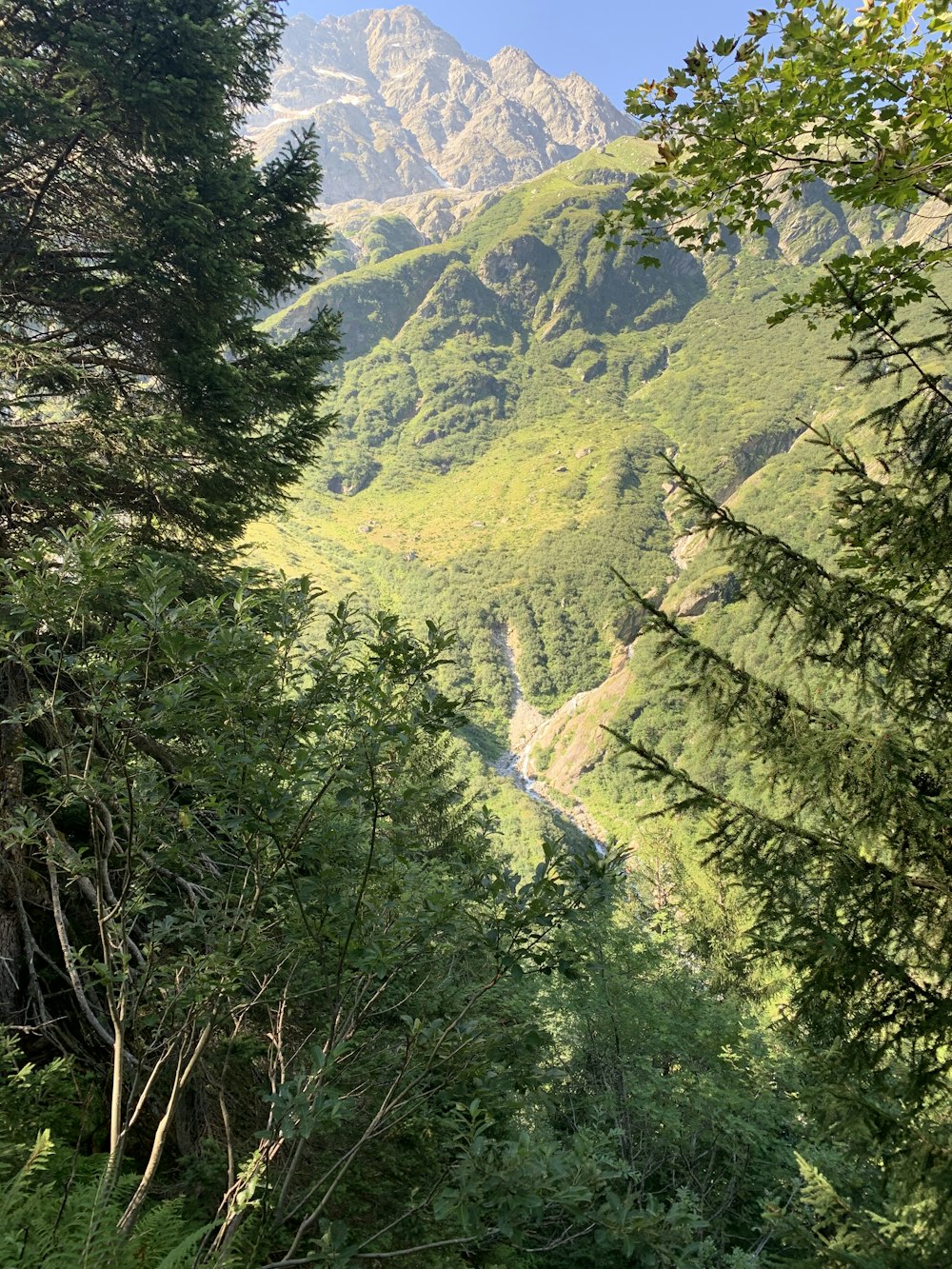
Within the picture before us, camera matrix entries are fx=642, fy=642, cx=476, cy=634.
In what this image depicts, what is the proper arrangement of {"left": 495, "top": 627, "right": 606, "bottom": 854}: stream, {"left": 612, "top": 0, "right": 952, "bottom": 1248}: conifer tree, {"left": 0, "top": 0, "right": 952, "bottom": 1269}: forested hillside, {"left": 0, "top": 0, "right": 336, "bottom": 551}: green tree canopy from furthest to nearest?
{"left": 495, "top": 627, "right": 606, "bottom": 854}: stream → {"left": 0, "top": 0, "right": 336, "bottom": 551}: green tree canopy → {"left": 612, "top": 0, "right": 952, "bottom": 1248}: conifer tree → {"left": 0, "top": 0, "right": 952, "bottom": 1269}: forested hillside

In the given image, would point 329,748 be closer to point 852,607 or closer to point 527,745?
point 852,607

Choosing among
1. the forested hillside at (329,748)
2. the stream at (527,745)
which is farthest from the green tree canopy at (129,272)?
the stream at (527,745)

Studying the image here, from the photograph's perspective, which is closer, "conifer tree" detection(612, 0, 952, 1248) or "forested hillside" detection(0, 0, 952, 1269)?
"forested hillside" detection(0, 0, 952, 1269)

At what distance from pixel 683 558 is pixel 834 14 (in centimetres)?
15558

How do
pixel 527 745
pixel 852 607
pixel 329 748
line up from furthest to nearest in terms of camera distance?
pixel 527 745
pixel 852 607
pixel 329 748

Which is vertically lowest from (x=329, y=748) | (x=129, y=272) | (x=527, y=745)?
(x=527, y=745)

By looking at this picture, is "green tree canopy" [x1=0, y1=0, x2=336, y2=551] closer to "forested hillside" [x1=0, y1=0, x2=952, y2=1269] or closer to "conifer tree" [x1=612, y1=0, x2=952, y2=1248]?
"forested hillside" [x1=0, y1=0, x2=952, y2=1269]

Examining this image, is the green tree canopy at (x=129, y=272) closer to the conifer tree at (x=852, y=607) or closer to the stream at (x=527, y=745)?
the conifer tree at (x=852, y=607)

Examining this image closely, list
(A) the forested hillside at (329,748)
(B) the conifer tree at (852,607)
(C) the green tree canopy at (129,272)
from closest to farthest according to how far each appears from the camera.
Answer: (A) the forested hillside at (329,748)
(B) the conifer tree at (852,607)
(C) the green tree canopy at (129,272)

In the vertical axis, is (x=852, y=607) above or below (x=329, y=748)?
above

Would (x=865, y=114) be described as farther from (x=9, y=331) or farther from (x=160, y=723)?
(x=9, y=331)

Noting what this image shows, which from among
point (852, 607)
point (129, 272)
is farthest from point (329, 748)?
point (129, 272)

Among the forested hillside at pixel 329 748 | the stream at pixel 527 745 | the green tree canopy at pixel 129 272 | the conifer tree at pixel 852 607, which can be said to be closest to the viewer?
the forested hillside at pixel 329 748

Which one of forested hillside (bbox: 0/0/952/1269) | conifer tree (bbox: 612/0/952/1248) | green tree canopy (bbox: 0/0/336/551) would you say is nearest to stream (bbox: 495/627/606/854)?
green tree canopy (bbox: 0/0/336/551)
